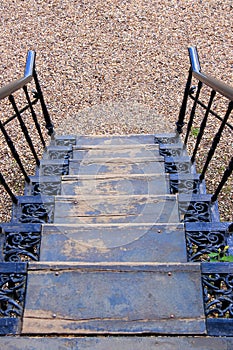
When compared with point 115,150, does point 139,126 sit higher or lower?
higher

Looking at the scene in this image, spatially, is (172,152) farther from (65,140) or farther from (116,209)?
(116,209)

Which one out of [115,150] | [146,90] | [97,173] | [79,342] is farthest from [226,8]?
[79,342]

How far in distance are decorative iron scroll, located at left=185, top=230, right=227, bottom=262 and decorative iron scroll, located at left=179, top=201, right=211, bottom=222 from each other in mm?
324

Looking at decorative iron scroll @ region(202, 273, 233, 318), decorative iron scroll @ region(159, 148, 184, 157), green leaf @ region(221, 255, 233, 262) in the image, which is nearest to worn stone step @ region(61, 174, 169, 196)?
decorative iron scroll @ region(159, 148, 184, 157)

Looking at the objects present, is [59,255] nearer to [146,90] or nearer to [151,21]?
[146,90]

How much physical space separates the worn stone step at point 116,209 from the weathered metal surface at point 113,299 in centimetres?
71

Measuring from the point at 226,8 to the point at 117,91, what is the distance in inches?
91.6

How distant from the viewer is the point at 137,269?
1931 millimetres

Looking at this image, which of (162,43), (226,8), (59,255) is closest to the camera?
(59,255)

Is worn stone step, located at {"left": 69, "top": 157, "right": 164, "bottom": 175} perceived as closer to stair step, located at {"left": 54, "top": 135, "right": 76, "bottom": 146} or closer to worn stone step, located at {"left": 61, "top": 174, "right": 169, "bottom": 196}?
worn stone step, located at {"left": 61, "top": 174, "right": 169, "bottom": 196}

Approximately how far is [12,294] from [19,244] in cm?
36

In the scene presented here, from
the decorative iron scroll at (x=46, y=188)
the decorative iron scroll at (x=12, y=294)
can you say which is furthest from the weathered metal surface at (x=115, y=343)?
the decorative iron scroll at (x=46, y=188)

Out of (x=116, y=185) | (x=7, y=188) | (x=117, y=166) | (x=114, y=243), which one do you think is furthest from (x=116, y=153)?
(x=114, y=243)

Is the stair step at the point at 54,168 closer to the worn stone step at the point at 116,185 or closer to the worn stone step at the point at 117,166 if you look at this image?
the worn stone step at the point at 117,166
